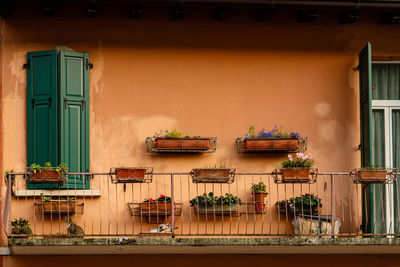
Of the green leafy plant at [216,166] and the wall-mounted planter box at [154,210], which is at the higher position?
the green leafy plant at [216,166]

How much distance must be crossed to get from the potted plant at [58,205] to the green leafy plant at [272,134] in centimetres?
284

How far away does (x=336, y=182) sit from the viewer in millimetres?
12234

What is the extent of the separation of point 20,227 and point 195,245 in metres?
2.60

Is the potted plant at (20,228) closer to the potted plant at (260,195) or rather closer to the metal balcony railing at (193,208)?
the metal balcony railing at (193,208)

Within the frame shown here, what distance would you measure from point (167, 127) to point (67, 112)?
156cm

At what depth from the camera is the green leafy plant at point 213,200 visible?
38.5 feet

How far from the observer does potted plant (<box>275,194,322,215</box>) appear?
464 inches

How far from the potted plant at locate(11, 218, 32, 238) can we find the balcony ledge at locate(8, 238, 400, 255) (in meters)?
0.26

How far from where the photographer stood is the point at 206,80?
12359 mm

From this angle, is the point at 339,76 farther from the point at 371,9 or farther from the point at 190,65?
the point at 190,65

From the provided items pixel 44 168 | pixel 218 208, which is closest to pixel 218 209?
pixel 218 208

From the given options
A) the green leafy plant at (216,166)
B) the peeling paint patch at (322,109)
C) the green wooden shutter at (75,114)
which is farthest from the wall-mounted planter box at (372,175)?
the green wooden shutter at (75,114)

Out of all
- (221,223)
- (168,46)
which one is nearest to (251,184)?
(221,223)

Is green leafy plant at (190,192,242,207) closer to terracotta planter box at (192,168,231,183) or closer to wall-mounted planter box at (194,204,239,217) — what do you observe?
wall-mounted planter box at (194,204,239,217)
